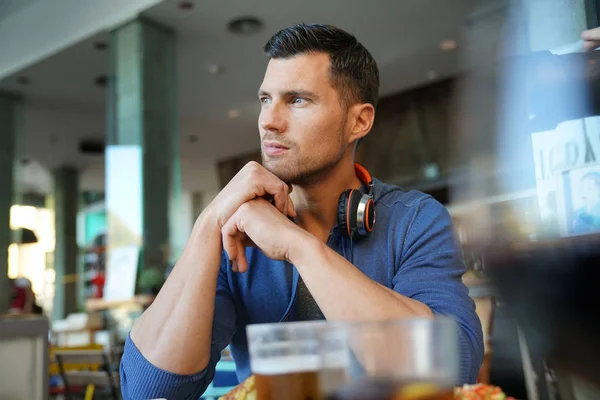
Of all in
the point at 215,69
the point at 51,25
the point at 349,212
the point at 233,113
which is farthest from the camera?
the point at 233,113

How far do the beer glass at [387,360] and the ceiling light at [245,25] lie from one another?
597cm

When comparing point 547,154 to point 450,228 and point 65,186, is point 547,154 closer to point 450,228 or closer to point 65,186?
point 450,228

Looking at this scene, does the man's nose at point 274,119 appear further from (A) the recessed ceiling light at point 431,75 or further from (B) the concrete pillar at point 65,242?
(B) the concrete pillar at point 65,242

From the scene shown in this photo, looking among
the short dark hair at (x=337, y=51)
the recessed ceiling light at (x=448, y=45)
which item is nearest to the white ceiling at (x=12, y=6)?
the recessed ceiling light at (x=448, y=45)

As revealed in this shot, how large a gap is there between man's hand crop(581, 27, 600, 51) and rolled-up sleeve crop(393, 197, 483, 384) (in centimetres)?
78

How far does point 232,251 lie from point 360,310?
352 millimetres

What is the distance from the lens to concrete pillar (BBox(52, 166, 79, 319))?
→ 1156 cm

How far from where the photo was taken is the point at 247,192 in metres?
1.17

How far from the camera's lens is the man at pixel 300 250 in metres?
0.98

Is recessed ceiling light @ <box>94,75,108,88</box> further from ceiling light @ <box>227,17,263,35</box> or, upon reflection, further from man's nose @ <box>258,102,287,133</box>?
man's nose @ <box>258,102,287,133</box>

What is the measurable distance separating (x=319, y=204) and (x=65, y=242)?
11258 millimetres

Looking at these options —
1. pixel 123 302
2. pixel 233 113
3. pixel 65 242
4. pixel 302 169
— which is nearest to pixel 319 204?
pixel 302 169

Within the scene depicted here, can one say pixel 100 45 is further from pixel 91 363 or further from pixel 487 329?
pixel 487 329

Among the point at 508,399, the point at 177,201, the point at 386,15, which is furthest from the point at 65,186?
the point at 508,399
